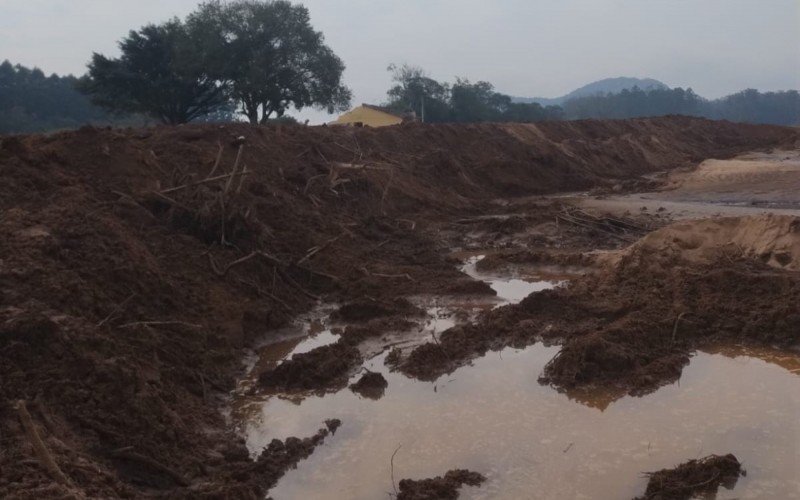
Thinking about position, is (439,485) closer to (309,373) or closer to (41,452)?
(309,373)

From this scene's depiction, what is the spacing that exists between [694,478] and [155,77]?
27319 millimetres

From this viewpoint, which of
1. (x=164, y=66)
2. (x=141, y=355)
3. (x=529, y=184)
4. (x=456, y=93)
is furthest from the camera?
(x=456, y=93)

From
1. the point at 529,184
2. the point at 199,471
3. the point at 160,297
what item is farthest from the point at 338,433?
the point at 529,184

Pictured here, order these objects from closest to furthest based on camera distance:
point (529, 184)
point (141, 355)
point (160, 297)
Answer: point (141, 355), point (160, 297), point (529, 184)

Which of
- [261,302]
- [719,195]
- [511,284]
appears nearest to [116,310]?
[261,302]

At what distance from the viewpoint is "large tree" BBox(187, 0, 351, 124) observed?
89.3 feet

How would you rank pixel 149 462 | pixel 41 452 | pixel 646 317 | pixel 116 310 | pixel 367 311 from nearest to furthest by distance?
pixel 41 452 → pixel 149 462 → pixel 116 310 → pixel 646 317 → pixel 367 311

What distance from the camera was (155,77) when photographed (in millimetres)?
→ 27391

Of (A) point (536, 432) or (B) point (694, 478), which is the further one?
(A) point (536, 432)

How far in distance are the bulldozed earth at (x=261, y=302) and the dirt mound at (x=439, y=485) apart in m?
0.02

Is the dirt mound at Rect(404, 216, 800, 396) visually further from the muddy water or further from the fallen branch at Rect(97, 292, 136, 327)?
the fallen branch at Rect(97, 292, 136, 327)

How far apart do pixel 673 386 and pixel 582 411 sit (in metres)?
1.11

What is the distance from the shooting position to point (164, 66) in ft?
90.7

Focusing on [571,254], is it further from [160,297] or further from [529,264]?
[160,297]
